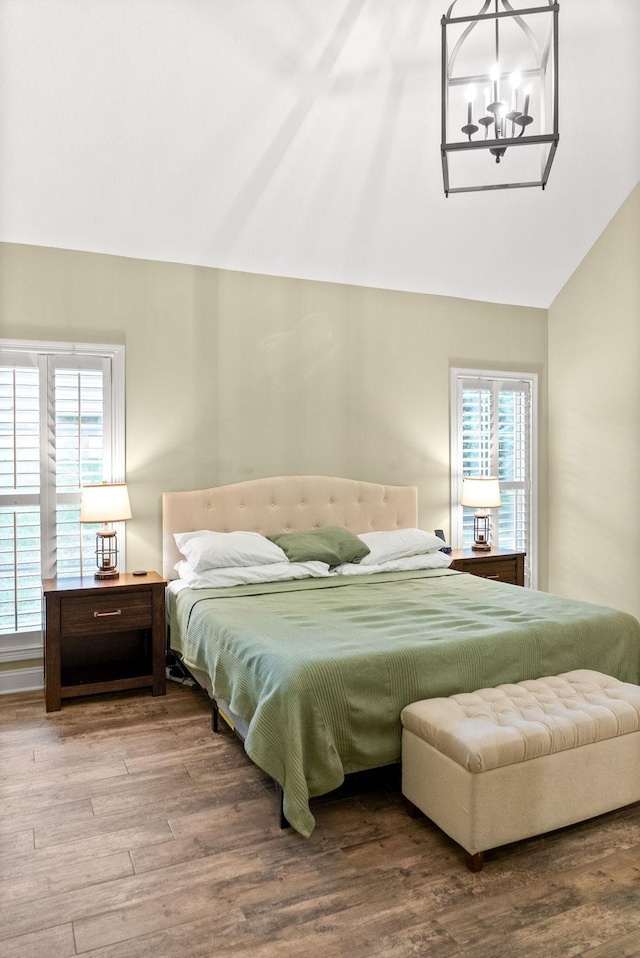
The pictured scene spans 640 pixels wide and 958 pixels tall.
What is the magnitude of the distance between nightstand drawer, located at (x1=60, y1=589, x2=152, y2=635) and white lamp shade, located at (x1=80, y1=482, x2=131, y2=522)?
0.42 m

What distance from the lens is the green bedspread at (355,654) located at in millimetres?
2318

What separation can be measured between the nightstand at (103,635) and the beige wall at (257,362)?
475mm

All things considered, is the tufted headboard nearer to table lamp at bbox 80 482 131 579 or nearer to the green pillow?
the green pillow

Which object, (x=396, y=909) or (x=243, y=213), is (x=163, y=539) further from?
(x=396, y=909)

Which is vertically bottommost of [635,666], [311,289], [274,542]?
[635,666]

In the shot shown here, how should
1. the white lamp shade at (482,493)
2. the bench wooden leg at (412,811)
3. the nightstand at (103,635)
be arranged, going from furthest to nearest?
the white lamp shade at (482,493), the nightstand at (103,635), the bench wooden leg at (412,811)

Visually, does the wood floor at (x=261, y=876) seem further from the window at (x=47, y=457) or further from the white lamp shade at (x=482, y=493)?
the white lamp shade at (x=482, y=493)

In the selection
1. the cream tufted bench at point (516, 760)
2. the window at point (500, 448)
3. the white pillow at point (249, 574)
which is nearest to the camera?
the cream tufted bench at point (516, 760)

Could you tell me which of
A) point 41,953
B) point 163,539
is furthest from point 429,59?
point 41,953

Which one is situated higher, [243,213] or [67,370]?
[243,213]

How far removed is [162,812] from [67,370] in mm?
2555

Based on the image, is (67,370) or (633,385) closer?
(67,370)

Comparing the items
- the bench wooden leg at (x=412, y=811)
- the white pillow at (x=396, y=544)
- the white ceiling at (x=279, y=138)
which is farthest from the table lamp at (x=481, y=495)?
the bench wooden leg at (x=412, y=811)

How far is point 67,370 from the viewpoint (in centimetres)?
400
